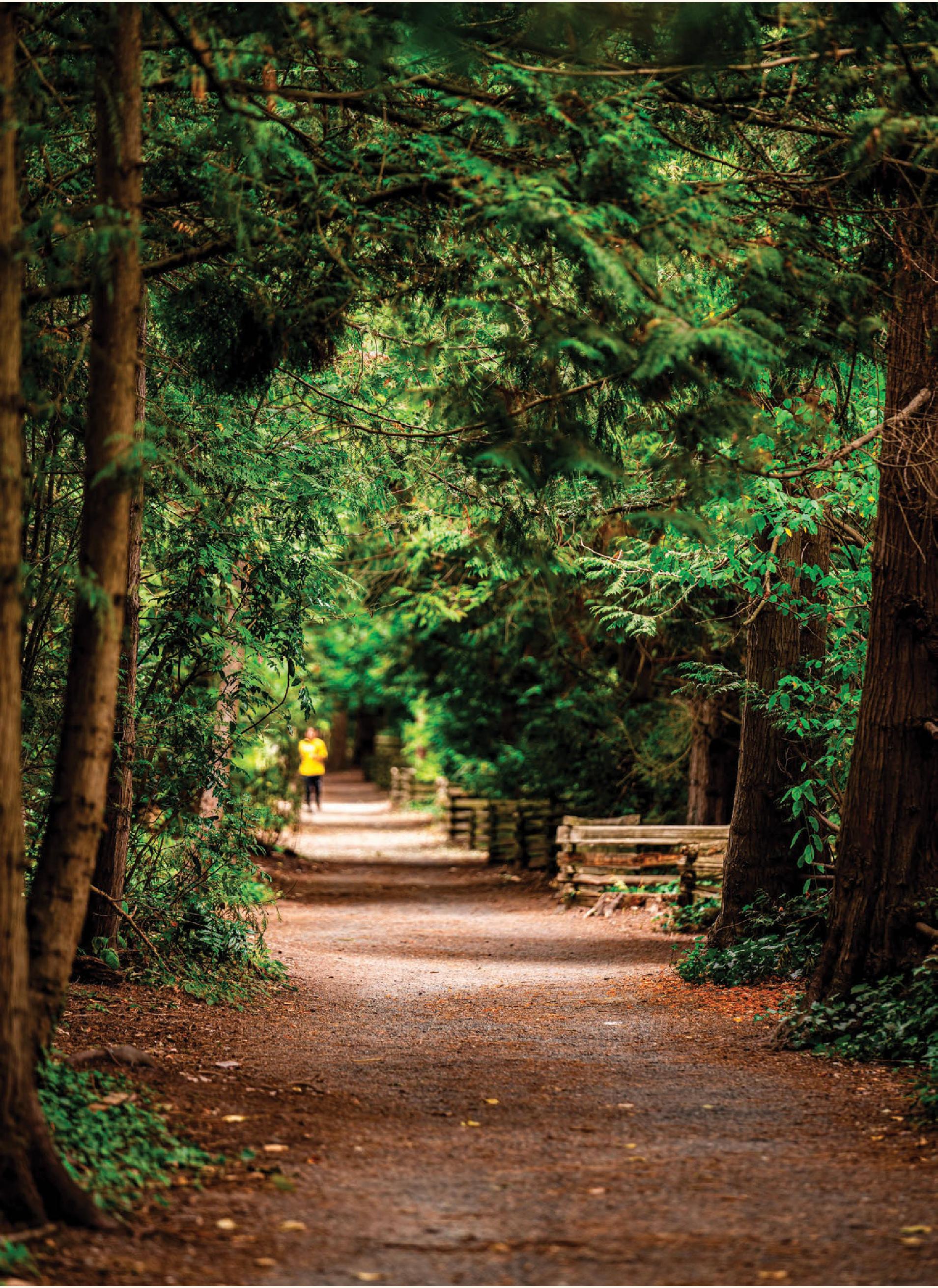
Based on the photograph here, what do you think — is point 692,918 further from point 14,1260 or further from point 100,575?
point 14,1260

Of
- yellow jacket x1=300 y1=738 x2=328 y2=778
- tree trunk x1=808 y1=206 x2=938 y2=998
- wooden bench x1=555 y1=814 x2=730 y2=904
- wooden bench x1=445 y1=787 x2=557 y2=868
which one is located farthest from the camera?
yellow jacket x1=300 y1=738 x2=328 y2=778

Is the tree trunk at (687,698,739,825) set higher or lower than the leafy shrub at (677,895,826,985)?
higher

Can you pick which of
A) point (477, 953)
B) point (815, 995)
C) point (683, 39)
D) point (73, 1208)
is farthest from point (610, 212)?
point (477, 953)

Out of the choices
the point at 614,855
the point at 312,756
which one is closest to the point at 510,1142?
the point at 614,855

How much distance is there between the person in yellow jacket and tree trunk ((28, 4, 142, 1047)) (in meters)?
17.3

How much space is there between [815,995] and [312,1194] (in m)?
4.64

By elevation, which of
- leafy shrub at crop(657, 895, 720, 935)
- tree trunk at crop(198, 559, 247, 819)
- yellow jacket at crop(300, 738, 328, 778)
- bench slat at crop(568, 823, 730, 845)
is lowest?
leafy shrub at crop(657, 895, 720, 935)

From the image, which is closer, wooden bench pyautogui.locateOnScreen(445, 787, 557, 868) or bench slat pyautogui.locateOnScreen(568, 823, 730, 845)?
bench slat pyautogui.locateOnScreen(568, 823, 730, 845)

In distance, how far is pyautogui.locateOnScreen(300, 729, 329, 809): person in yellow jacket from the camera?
25.2 metres

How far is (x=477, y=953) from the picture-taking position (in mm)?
13906

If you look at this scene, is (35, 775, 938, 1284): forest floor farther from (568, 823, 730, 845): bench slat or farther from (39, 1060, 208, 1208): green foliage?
(568, 823, 730, 845): bench slat

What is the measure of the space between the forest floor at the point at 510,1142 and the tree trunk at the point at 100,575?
1224 millimetres

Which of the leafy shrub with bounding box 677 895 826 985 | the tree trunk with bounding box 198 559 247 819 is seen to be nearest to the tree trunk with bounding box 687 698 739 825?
the leafy shrub with bounding box 677 895 826 985

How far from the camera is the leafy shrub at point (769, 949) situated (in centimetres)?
1093
